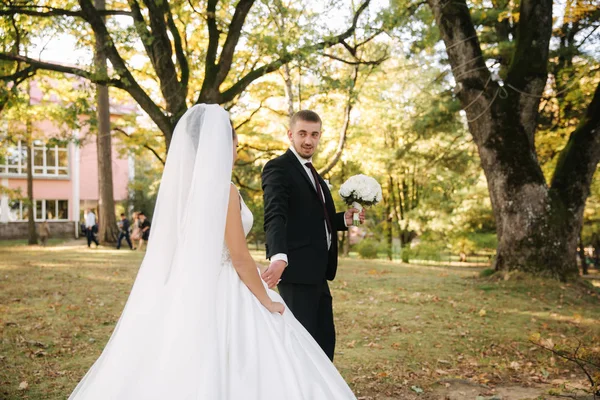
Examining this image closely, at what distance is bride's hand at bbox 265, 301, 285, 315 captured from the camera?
3.30 m

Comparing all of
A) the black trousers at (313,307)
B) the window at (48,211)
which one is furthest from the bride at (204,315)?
the window at (48,211)

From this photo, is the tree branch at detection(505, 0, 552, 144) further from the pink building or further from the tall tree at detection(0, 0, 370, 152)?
the pink building

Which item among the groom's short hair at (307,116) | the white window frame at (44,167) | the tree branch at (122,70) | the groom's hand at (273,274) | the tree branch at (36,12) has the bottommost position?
the groom's hand at (273,274)

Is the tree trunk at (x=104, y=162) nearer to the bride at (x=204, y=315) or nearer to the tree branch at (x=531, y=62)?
the tree branch at (x=531, y=62)

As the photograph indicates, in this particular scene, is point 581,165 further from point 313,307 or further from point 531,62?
point 313,307

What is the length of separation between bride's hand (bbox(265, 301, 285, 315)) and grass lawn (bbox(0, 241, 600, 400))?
7.10ft

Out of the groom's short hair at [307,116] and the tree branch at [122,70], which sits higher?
the tree branch at [122,70]

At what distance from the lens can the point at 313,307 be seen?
4105mm

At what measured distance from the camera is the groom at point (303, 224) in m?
4.05

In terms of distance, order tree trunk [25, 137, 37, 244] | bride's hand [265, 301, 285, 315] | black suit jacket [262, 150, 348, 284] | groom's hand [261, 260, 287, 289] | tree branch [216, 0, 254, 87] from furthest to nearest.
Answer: tree trunk [25, 137, 37, 244], tree branch [216, 0, 254, 87], black suit jacket [262, 150, 348, 284], groom's hand [261, 260, 287, 289], bride's hand [265, 301, 285, 315]

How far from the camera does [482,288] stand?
1054 cm

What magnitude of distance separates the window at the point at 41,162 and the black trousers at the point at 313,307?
134 ft

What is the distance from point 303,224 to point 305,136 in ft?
2.37

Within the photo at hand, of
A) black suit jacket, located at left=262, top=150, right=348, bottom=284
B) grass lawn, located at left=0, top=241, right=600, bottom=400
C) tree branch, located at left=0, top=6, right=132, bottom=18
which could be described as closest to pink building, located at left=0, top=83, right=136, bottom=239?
tree branch, located at left=0, top=6, right=132, bottom=18
